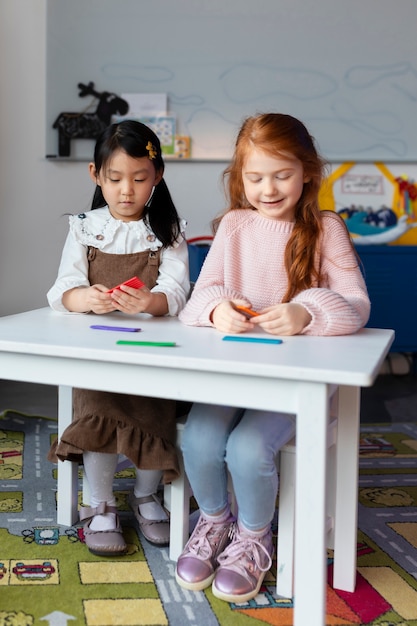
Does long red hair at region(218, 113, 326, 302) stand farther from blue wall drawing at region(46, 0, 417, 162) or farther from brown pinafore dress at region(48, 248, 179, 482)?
blue wall drawing at region(46, 0, 417, 162)

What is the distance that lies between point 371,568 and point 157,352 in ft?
2.25

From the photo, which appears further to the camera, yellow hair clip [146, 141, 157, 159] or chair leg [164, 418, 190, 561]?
yellow hair clip [146, 141, 157, 159]

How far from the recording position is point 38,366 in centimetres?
117

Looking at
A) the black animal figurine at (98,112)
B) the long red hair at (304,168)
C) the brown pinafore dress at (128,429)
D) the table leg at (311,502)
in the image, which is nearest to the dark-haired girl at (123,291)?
the brown pinafore dress at (128,429)

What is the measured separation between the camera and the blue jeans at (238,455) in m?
1.28

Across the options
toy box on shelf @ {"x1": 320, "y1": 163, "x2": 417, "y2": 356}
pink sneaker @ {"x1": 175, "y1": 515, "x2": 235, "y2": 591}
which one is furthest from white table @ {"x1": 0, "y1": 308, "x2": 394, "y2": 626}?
toy box on shelf @ {"x1": 320, "y1": 163, "x2": 417, "y2": 356}

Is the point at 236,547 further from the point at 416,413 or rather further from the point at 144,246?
the point at 416,413

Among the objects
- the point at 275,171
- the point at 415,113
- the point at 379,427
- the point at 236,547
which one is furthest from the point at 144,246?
the point at 415,113

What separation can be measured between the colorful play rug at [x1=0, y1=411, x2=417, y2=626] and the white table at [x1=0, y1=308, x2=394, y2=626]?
0.23 meters

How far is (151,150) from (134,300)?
0.34 m

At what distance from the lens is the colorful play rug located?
1.25 meters

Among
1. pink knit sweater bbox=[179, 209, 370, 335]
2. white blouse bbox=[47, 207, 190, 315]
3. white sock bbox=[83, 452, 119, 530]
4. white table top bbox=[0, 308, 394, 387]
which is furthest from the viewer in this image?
white blouse bbox=[47, 207, 190, 315]

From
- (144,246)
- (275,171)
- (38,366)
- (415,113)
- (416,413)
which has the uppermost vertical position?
(415,113)

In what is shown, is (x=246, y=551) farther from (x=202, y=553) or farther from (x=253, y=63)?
(x=253, y=63)
